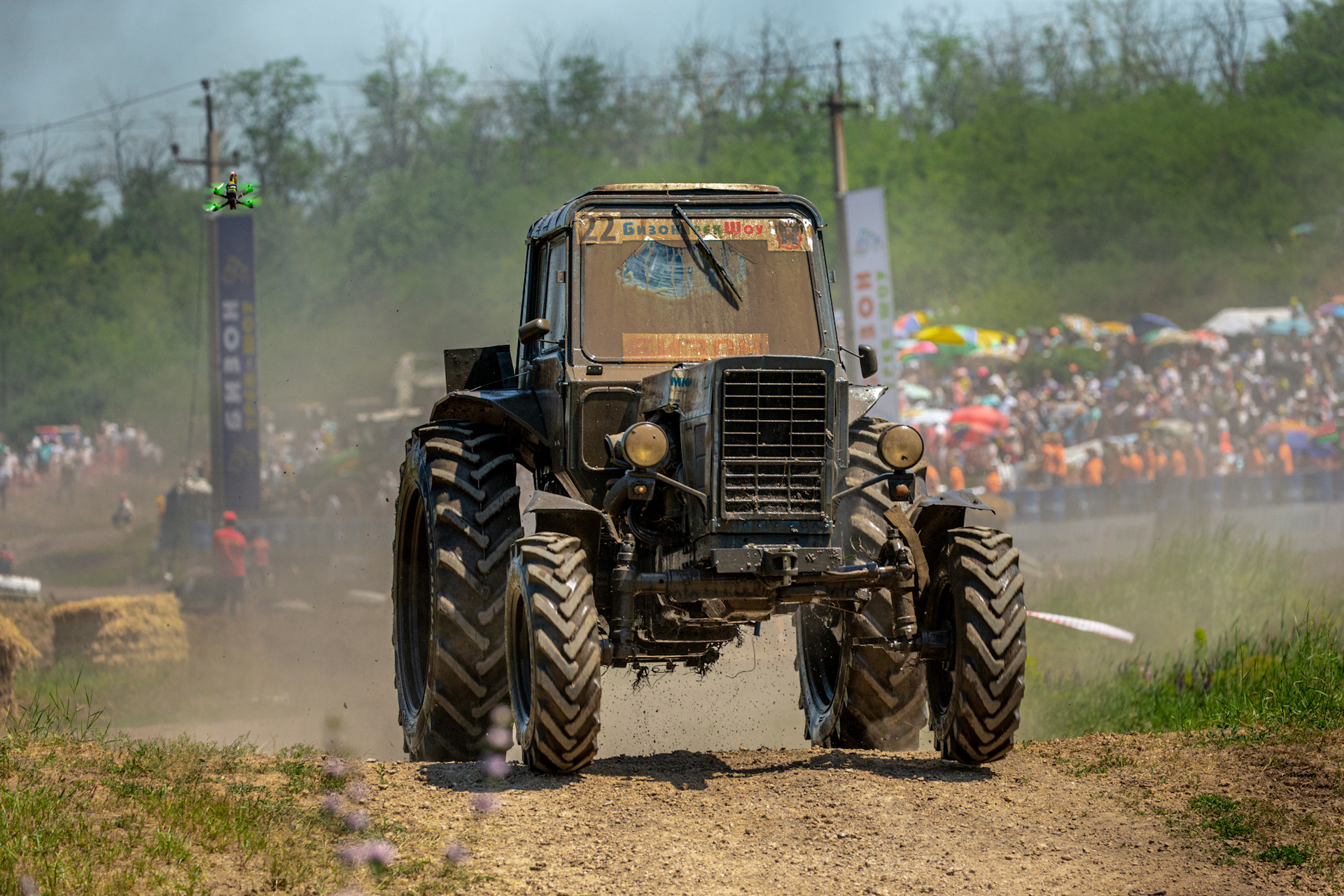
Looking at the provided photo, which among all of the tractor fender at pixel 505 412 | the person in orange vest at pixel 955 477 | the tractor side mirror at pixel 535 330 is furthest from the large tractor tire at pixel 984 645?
the person in orange vest at pixel 955 477

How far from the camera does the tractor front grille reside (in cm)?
724

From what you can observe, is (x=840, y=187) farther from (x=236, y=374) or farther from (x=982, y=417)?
(x=236, y=374)

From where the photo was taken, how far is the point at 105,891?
17.1 ft

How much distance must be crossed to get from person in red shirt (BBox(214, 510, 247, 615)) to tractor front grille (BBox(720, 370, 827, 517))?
17137 millimetres

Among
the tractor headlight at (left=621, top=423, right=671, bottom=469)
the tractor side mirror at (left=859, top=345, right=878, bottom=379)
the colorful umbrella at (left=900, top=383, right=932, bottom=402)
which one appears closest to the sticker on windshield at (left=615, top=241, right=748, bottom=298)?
the tractor side mirror at (left=859, top=345, right=878, bottom=379)

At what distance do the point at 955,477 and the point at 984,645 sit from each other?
65.5 ft

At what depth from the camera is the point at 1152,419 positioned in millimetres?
31125

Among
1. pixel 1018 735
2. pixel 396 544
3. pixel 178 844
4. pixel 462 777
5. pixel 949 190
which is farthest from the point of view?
pixel 949 190

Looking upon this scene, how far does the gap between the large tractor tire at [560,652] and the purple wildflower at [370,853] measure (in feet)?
3.69

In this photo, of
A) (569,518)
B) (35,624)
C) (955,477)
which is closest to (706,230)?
(569,518)

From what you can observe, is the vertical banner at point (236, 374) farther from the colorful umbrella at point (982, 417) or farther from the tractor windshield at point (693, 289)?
the tractor windshield at point (693, 289)

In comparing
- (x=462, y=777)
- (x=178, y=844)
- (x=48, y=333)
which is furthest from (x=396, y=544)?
(x=48, y=333)

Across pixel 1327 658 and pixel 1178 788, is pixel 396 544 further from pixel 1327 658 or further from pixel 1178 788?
pixel 1327 658

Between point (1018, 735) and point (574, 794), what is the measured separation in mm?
6710
